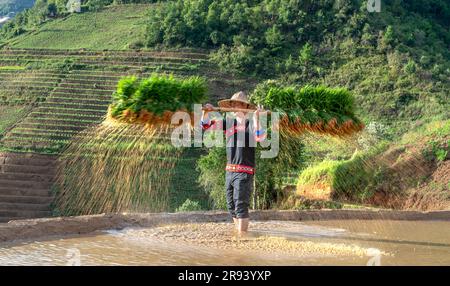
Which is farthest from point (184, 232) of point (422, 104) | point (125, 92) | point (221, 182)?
point (422, 104)

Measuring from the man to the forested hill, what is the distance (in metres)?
26.9

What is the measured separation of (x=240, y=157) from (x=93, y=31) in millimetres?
39691

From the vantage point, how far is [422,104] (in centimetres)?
3216

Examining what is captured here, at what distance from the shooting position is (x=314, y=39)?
41.2 metres

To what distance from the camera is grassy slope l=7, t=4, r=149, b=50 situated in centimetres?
4297

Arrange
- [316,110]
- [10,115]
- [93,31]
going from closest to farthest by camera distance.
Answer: [316,110] < [10,115] < [93,31]

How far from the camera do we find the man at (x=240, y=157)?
24.1 feet

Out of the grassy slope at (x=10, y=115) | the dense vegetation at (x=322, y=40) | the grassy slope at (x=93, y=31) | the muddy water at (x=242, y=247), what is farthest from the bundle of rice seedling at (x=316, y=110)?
the grassy slope at (x=93, y=31)

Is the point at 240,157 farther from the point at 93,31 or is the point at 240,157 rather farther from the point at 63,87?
the point at 93,31

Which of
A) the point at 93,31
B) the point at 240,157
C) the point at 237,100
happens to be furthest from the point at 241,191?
the point at 93,31

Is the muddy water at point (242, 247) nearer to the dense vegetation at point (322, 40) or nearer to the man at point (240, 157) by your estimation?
the man at point (240, 157)

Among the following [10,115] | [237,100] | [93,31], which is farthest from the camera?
[93,31]

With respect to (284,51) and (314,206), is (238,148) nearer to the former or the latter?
(314,206)

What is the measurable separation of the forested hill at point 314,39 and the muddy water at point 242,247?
26163 mm
